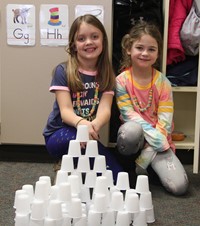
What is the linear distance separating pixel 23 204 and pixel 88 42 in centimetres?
75

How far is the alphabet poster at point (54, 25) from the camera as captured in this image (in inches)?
70.2

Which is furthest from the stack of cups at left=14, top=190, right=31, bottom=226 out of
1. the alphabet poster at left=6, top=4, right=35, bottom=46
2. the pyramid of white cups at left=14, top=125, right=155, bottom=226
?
the alphabet poster at left=6, top=4, right=35, bottom=46

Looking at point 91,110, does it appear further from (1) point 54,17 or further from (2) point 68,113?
(1) point 54,17

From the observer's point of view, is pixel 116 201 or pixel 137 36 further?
pixel 137 36

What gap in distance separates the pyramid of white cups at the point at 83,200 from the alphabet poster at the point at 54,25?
635 mm

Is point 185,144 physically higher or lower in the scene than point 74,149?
lower

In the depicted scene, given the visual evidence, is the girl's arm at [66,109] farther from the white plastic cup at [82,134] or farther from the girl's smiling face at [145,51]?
the girl's smiling face at [145,51]

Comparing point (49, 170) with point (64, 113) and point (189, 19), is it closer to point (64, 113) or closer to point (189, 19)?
point (64, 113)

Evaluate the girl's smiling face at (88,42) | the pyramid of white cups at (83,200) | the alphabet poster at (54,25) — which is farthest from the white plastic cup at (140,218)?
the alphabet poster at (54,25)

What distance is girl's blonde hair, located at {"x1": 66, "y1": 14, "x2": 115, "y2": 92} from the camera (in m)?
1.61

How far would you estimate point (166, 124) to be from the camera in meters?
1.67

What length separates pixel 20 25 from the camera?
1806 mm

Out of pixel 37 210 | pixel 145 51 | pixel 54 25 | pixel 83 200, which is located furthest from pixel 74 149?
pixel 54 25

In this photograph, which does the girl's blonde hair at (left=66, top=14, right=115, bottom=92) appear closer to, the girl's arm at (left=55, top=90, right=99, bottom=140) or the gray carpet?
the girl's arm at (left=55, top=90, right=99, bottom=140)
